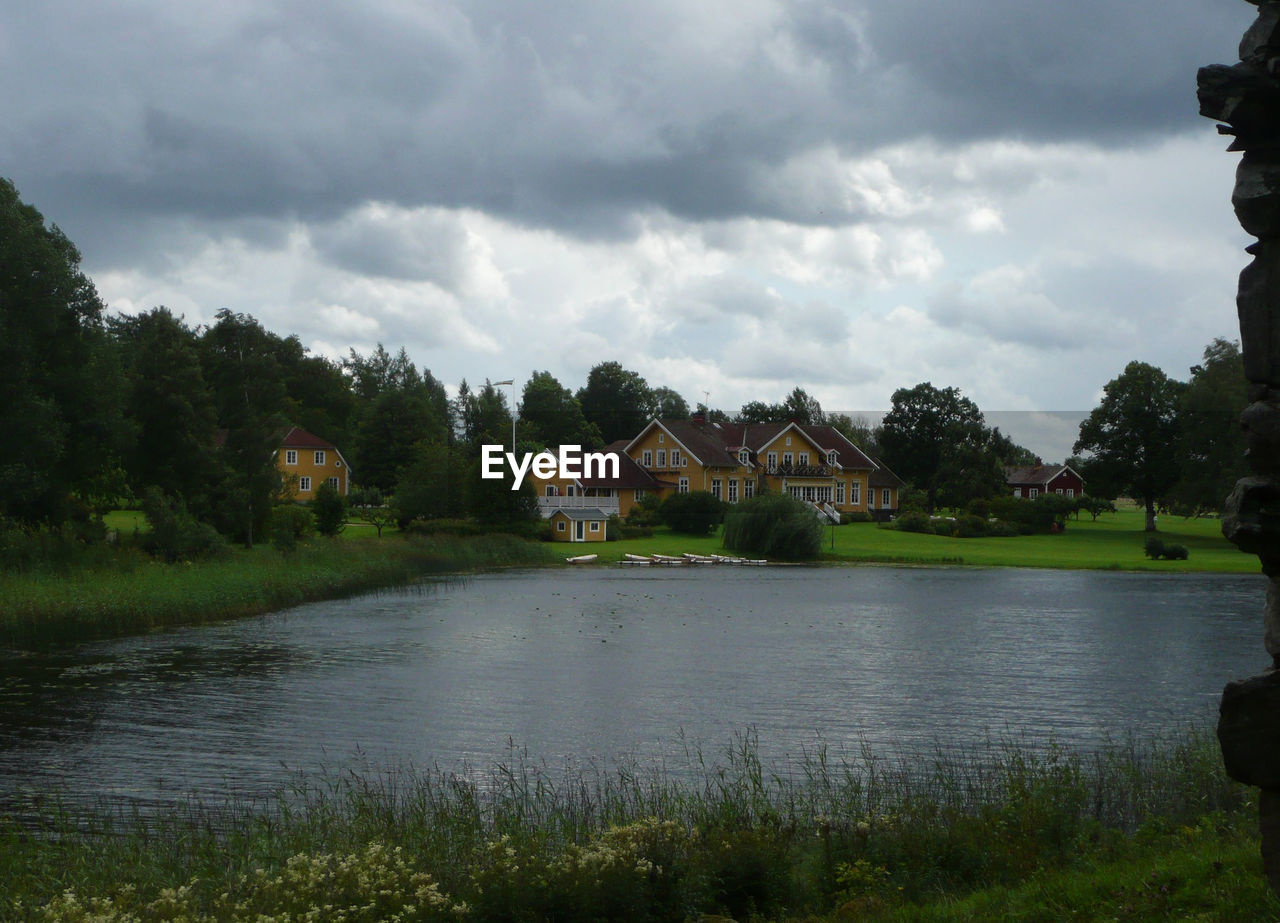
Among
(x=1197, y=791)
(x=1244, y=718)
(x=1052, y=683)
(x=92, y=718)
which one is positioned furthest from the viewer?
(x=1052, y=683)

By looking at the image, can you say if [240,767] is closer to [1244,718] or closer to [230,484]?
[1244,718]

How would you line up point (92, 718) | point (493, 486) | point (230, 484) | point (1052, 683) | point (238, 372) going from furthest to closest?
1. point (493, 486)
2. point (238, 372)
3. point (230, 484)
4. point (1052, 683)
5. point (92, 718)

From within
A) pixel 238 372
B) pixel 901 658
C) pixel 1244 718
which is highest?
pixel 238 372

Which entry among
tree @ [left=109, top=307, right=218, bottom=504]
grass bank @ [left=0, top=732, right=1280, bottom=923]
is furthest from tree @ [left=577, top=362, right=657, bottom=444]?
grass bank @ [left=0, top=732, right=1280, bottom=923]

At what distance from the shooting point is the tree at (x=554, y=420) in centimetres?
10906

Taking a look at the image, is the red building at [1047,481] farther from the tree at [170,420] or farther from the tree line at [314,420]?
the tree at [170,420]

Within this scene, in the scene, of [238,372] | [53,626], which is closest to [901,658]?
[53,626]

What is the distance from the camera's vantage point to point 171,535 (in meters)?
45.6

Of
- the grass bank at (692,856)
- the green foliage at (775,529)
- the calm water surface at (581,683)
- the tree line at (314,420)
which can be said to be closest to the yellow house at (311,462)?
the tree line at (314,420)

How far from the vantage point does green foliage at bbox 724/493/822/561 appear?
236 ft

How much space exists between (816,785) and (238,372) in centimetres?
4820

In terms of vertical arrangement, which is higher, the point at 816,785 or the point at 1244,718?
the point at 1244,718

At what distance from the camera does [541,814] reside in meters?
13.4

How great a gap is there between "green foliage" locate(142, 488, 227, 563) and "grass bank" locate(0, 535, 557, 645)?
2.53ft
